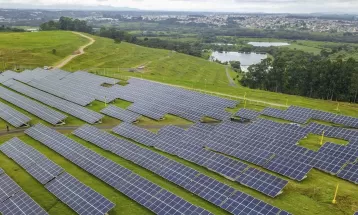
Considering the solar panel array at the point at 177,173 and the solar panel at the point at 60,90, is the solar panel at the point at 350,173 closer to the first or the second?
the solar panel array at the point at 177,173

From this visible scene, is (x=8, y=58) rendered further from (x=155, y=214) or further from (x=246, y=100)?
(x=155, y=214)

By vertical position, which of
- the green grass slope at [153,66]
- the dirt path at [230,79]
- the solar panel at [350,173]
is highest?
the solar panel at [350,173]

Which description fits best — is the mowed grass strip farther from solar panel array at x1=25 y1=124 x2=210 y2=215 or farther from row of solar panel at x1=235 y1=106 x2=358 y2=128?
row of solar panel at x1=235 y1=106 x2=358 y2=128

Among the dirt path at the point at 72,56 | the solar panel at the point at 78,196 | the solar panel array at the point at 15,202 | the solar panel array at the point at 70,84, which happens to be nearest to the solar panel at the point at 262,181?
the solar panel at the point at 78,196

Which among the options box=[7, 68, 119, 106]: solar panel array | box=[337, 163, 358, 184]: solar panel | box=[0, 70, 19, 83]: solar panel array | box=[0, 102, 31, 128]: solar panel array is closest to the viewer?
box=[337, 163, 358, 184]: solar panel

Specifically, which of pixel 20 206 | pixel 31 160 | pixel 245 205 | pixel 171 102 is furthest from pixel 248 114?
pixel 20 206

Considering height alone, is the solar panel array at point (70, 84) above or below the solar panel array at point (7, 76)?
above

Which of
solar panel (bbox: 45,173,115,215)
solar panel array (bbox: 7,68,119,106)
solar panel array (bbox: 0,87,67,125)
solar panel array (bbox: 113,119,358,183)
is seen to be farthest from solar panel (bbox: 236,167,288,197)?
solar panel array (bbox: 7,68,119,106)

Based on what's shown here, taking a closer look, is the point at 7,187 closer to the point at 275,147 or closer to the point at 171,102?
the point at 275,147
